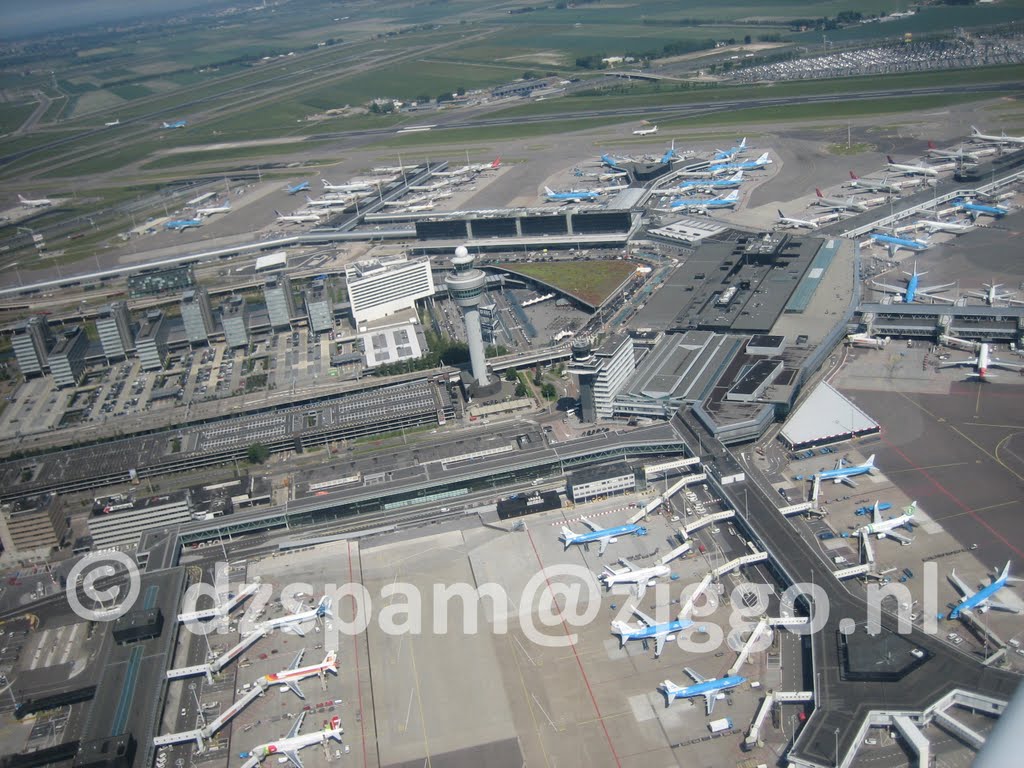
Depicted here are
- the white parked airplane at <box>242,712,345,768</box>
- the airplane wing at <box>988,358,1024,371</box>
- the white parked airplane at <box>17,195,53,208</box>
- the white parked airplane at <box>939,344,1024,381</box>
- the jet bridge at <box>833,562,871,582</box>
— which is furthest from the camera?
the white parked airplane at <box>17,195,53,208</box>

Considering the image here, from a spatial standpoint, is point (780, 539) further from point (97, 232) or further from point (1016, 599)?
point (97, 232)

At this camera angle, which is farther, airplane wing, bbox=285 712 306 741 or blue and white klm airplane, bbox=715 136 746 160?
blue and white klm airplane, bbox=715 136 746 160

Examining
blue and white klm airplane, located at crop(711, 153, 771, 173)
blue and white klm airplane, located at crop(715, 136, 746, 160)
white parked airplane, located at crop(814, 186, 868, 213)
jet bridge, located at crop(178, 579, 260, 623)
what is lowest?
jet bridge, located at crop(178, 579, 260, 623)

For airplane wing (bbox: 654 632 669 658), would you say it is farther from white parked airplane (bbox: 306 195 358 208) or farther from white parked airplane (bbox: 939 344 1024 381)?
white parked airplane (bbox: 306 195 358 208)

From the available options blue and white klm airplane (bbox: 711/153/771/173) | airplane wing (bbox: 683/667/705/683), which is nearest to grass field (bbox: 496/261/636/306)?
blue and white klm airplane (bbox: 711/153/771/173)

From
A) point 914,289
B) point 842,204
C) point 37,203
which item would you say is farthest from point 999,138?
point 37,203

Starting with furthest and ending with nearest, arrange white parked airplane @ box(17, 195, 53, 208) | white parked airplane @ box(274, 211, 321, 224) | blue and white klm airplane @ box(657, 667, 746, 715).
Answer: white parked airplane @ box(17, 195, 53, 208), white parked airplane @ box(274, 211, 321, 224), blue and white klm airplane @ box(657, 667, 746, 715)

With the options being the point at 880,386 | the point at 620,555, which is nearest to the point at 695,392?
the point at 880,386

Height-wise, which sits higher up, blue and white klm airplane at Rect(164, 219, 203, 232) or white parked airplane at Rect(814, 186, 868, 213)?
white parked airplane at Rect(814, 186, 868, 213)
